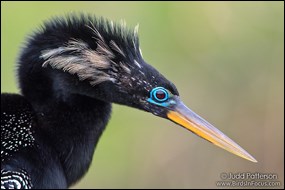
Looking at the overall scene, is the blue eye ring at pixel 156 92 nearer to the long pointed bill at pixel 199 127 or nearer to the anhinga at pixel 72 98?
the anhinga at pixel 72 98

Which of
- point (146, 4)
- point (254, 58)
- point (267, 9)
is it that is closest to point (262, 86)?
point (254, 58)

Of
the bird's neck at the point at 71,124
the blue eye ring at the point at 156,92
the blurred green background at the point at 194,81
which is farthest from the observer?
the blurred green background at the point at 194,81

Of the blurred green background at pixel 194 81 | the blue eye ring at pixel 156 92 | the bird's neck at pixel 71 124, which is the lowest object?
the bird's neck at pixel 71 124

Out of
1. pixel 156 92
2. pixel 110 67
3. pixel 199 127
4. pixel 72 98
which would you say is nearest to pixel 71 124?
pixel 72 98

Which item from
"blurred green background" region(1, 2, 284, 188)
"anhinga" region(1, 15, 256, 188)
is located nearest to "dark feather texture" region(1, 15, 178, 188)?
"anhinga" region(1, 15, 256, 188)

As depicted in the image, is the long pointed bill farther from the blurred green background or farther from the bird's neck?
the blurred green background

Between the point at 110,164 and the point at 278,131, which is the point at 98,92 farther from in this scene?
the point at 278,131

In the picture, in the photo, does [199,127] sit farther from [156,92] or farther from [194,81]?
[194,81]

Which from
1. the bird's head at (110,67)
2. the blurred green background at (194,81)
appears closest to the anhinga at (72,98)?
the bird's head at (110,67)
